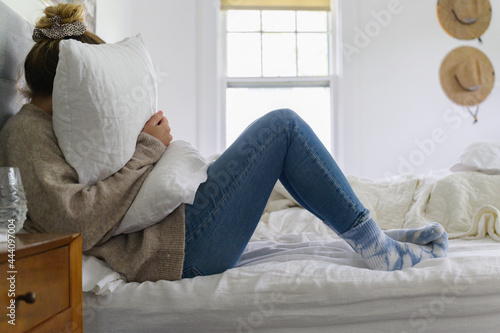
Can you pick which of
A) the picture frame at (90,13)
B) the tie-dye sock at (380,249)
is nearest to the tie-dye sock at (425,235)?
the tie-dye sock at (380,249)

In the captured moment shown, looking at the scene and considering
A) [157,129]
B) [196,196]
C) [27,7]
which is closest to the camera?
[196,196]

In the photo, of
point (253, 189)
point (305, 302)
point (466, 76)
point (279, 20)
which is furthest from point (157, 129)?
point (466, 76)

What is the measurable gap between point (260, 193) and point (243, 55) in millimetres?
2265

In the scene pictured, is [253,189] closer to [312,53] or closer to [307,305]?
[307,305]

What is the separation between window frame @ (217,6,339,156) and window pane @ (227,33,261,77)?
0.04m

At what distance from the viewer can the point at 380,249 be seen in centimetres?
115

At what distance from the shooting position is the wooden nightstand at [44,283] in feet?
2.12

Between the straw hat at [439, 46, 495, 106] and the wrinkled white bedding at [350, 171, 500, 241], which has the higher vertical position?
the straw hat at [439, 46, 495, 106]

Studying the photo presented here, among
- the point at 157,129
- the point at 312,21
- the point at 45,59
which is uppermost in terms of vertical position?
the point at 312,21

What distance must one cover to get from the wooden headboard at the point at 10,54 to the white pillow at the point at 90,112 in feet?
0.93

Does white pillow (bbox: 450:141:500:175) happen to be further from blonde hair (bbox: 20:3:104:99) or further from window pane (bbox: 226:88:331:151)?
blonde hair (bbox: 20:3:104:99)

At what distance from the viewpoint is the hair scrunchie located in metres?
1.23

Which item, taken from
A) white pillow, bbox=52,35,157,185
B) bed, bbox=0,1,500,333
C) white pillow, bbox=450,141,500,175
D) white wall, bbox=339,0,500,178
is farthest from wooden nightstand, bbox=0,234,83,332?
white wall, bbox=339,0,500,178

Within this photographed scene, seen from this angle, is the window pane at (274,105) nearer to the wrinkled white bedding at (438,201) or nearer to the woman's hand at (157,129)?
the wrinkled white bedding at (438,201)
